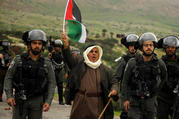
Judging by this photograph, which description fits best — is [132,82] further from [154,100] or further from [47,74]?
[47,74]

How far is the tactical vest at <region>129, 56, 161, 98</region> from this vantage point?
239 inches

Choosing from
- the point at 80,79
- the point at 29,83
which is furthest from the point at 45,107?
the point at 80,79

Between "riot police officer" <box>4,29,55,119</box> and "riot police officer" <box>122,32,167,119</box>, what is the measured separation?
5.10ft

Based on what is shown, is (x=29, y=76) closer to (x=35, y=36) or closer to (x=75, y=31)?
(x=35, y=36)

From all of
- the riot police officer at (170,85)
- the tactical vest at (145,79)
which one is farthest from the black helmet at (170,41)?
the tactical vest at (145,79)

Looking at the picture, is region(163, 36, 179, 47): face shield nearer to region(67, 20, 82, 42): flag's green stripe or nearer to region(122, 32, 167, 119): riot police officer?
region(122, 32, 167, 119): riot police officer

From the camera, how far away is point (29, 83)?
578cm

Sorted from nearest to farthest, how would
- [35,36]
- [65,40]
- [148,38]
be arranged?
1. [65,40]
2. [35,36]
3. [148,38]

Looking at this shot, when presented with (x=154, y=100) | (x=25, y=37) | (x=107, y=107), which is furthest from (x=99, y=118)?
(x=25, y=37)

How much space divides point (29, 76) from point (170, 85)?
2.94 meters

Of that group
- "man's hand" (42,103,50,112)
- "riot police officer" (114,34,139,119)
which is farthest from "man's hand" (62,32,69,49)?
"riot police officer" (114,34,139,119)

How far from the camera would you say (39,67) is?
5.81 m

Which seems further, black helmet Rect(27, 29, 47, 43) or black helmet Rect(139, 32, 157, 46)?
black helmet Rect(139, 32, 157, 46)

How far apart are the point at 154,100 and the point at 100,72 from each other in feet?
3.87
